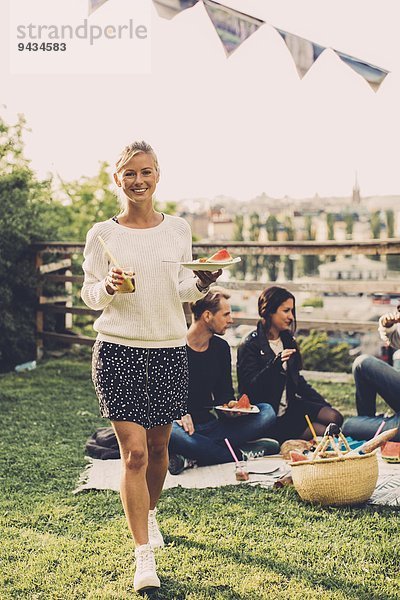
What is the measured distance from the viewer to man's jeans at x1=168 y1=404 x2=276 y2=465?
4422 mm

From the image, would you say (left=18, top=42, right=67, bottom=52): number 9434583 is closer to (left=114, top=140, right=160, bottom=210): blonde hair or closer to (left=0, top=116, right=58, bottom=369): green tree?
(left=0, top=116, right=58, bottom=369): green tree

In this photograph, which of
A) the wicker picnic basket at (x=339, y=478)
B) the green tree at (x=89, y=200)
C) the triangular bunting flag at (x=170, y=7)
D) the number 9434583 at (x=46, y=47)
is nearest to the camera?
Answer: the wicker picnic basket at (x=339, y=478)

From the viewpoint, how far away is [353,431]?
4891 mm

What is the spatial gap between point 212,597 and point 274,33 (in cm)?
475

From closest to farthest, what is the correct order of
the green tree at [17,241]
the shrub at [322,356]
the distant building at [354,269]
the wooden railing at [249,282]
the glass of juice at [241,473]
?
the glass of juice at [241,473], the wooden railing at [249,282], the green tree at [17,241], the shrub at [322,356], the distant building at [354,269]

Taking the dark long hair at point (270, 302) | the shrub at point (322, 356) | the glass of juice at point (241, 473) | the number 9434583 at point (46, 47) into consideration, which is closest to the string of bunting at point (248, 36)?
the number 9434583 at point (46, 47)

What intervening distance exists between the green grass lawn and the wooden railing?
2.94m

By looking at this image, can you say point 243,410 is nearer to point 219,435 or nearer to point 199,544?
point 219,435

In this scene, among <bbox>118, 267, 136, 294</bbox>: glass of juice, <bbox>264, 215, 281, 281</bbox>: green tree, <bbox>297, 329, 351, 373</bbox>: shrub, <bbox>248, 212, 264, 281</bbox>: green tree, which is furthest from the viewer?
<bbox>248, 212, 264, 281</bbox>: green tree

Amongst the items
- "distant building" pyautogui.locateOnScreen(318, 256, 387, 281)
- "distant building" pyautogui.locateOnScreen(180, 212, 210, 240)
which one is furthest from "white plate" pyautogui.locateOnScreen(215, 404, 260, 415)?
"distant building" pyautogui.locateOnScreen(180, 212, 210, 240)

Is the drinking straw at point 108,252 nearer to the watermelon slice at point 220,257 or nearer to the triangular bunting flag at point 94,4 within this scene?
the watermelon slice at point 220,257

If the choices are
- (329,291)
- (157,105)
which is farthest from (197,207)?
(329,291)

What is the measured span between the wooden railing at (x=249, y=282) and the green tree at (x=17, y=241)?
120 mm

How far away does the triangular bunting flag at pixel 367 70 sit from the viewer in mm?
6328
